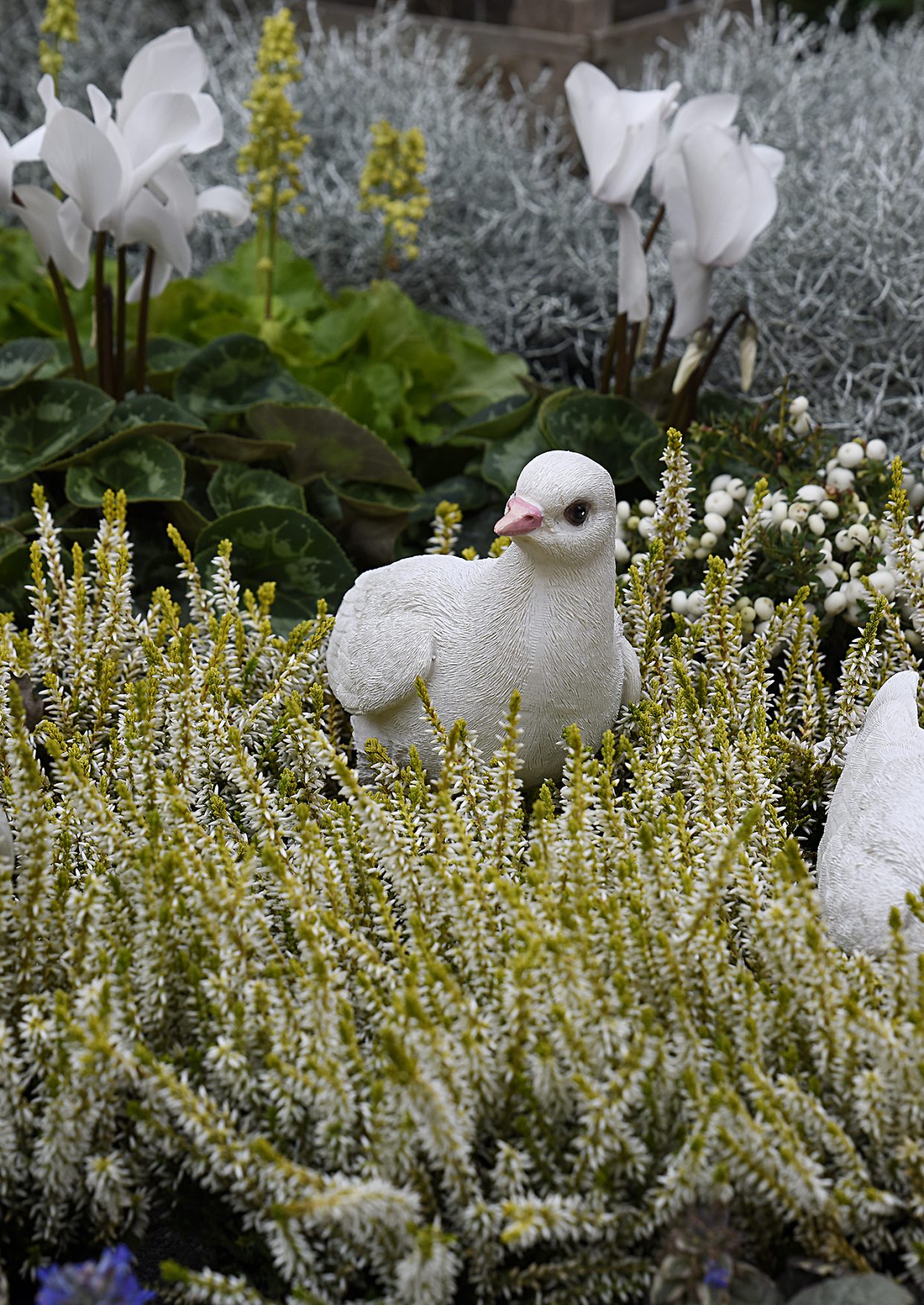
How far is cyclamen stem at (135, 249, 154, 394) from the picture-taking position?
6.81ft

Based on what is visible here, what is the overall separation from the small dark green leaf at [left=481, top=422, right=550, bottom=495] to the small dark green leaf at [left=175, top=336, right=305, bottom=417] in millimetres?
386

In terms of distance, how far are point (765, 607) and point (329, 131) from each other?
93.0 inches

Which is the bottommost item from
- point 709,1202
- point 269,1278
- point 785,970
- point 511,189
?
point 269,1278

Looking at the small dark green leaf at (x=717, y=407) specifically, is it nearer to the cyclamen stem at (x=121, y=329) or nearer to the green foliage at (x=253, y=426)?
the green foliage at (x=253, y=426)

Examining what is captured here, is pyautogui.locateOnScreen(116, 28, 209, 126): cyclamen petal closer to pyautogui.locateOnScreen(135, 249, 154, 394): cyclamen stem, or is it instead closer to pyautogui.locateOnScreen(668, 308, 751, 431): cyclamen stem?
pyautogui.locateOnScreen(135, 249, 154, 394): cyclamen stem

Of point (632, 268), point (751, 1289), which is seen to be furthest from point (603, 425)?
point (751, 1289)

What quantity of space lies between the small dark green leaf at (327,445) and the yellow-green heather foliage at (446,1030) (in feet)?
2.72

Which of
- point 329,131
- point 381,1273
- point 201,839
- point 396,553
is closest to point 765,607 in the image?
point 396,553

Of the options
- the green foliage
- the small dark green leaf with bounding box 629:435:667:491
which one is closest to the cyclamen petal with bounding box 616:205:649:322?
the small dark green leaf with bounding box 629:435:667:491

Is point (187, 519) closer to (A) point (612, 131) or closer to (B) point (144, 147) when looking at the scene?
(B) point (144, 147)

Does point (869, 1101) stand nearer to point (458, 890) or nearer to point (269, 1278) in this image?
point (458, 890)

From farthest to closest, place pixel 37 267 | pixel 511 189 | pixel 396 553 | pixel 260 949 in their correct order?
pixel 511 189
pixel 37 267
pixel 396 553
pixel 260 949

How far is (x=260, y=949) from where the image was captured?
116 centimetres

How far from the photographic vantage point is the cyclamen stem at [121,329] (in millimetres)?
2029
